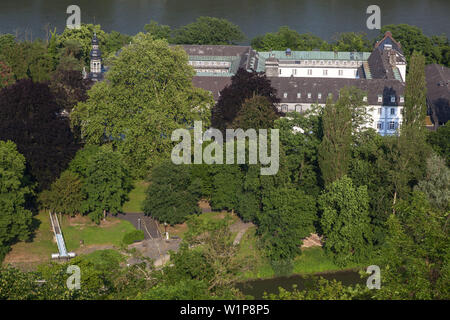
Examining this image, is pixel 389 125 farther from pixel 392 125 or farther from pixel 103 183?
pixel 103 183

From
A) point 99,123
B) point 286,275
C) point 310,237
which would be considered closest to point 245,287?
point 286,275

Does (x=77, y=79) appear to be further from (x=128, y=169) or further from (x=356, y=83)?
(x=356, y=83)

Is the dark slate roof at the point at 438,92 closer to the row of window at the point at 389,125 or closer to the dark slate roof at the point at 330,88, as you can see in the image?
the row of window at the point at 389,125

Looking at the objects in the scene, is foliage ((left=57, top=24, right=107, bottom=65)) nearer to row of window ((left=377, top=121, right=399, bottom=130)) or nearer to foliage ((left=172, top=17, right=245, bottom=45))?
foliage ((left=172, top=17, right=245, bottom=45))

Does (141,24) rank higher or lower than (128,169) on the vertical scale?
higher
